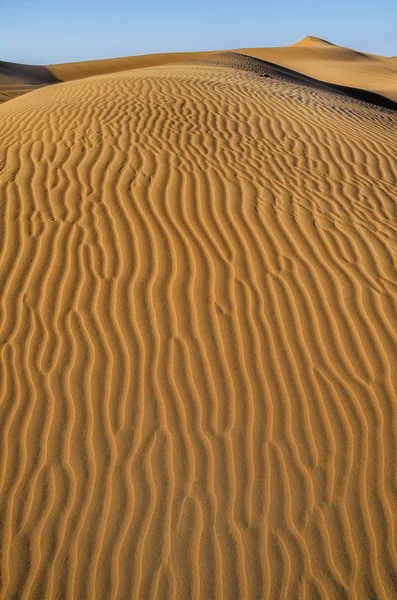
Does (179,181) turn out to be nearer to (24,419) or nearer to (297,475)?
(24,419)

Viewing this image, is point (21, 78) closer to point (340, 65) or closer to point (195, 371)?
point (340, 65)

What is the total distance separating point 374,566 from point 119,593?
4.91 ft

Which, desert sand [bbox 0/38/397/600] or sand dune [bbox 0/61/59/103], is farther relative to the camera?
sand dune [bbox 0/61/59/103]

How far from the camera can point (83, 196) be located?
5.59 meters

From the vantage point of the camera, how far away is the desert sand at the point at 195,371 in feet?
9.75

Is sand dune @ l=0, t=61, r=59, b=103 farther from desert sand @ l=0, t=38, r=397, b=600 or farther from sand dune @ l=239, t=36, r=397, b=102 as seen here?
desert sand @ l=0, t=38, r=397, b=600

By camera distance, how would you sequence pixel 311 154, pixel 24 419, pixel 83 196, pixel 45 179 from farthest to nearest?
pixel 311 154, pixel 45 179, pixel 83 196, pixel 24 419

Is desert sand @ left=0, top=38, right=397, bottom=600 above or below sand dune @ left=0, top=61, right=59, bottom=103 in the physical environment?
below

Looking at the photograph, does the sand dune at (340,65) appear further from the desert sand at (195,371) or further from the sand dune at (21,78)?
the desert sand at (195,371)

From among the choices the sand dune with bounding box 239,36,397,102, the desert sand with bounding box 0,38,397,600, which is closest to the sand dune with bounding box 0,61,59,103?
the sand dune with bounding box 239,36,397,102

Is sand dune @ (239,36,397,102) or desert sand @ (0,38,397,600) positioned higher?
sand dune @ (239,36,397,102)

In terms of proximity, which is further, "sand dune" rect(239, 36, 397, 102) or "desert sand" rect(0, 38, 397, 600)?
"sand dune" rect(239, 36, 397, 102)

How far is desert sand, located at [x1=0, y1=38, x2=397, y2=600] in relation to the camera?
297 centimetres

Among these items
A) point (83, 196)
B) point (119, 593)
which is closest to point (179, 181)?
point (83, 196)
